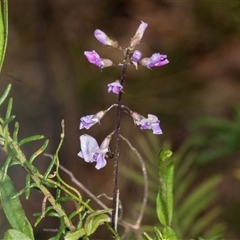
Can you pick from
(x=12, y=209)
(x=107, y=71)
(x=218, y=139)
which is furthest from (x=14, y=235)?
(x=107, y=71)

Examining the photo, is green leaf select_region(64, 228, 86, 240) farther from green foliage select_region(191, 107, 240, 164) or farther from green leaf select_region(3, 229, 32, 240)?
Result: green foliage select_region(191, 107, 240, 164)

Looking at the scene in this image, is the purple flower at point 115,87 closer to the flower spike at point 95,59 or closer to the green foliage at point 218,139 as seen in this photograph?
the flower spike at point 95,59

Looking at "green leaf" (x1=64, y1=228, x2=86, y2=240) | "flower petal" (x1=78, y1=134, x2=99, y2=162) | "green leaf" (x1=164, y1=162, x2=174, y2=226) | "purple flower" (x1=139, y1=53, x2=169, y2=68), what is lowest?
"green leaf" (x1=164, y1=162, x2=174, y2=226)

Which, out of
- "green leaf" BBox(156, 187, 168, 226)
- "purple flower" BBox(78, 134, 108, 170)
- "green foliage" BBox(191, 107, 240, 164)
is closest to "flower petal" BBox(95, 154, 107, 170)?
"purple flower" BBox(78, 134, 108, 170)

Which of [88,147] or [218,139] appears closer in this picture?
[88,147]

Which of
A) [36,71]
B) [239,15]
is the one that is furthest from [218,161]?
[36,71]

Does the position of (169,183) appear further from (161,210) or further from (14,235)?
(14,235)
